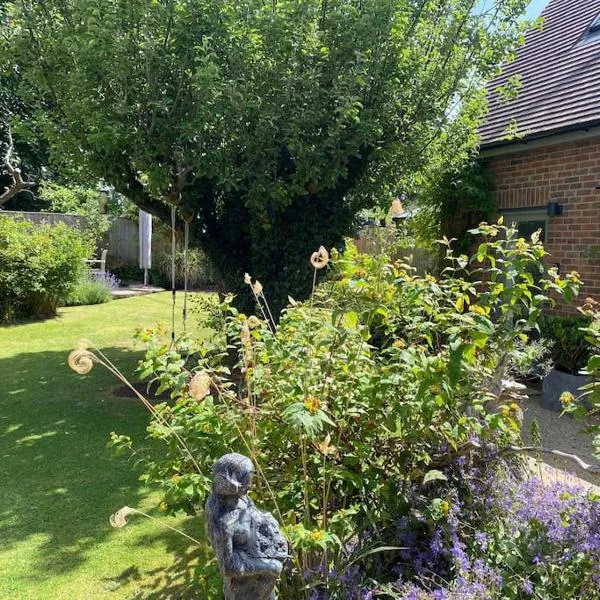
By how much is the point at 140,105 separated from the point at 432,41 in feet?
11.4

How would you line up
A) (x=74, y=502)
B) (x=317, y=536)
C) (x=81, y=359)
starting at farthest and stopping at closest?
1. (x=74, y=502)
2. (x=81, y=359)
3. (x=317, y=536)

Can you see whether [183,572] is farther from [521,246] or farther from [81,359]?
[521,246]

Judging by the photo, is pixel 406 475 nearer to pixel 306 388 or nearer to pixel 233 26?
pixel 306 388

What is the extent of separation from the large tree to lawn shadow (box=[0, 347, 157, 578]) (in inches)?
95.3

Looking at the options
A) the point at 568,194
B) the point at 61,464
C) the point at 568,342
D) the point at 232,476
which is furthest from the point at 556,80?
the point at 232,476

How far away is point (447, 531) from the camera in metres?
2.50

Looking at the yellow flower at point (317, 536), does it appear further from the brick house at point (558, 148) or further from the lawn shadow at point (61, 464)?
the brick house at point (558, 148)

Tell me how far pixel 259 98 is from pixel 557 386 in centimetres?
475

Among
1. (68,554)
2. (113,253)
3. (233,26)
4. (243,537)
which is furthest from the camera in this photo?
(113,253)

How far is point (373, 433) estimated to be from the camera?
8.57 ft

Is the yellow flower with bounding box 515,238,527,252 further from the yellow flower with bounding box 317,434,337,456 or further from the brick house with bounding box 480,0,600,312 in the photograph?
the brick house with bounding box 480,0,600,312

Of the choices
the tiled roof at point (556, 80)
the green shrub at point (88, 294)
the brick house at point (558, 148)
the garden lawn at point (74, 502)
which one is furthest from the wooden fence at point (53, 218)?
the brick house at point (558, 148)

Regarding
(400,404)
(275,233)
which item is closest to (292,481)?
(400,404)

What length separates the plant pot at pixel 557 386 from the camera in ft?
20.7
